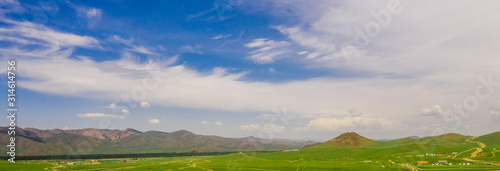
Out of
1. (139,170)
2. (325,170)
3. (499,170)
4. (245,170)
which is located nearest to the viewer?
(499,170)

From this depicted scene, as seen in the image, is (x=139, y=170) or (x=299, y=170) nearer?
(x=299, y=170)

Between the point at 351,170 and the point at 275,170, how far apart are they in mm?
34348

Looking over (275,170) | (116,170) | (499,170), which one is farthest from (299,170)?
(116,170)

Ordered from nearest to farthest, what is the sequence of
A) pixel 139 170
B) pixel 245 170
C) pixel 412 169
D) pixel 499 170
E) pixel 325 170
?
pixel 499 170
pixel 412 169
pixel 325 170
pixel 245 170
pixel 139 170

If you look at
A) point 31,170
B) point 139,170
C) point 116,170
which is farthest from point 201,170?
point 31,170

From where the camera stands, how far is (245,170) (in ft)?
483

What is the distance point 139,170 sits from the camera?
160m

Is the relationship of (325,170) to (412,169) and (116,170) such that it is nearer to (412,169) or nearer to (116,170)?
(412,169)

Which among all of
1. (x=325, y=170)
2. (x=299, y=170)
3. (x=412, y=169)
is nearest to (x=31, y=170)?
(x=299, y=170)

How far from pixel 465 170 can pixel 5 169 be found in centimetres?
21243

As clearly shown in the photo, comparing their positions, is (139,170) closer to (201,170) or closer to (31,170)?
(201,170)

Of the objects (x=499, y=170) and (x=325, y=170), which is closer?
(x=499, y=170)

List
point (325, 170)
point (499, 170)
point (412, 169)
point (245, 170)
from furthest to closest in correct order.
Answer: point (245, 170), point (325, 170), point (412, 169), point (499, 170)

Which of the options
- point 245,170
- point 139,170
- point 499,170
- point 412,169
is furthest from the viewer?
point 139,170
